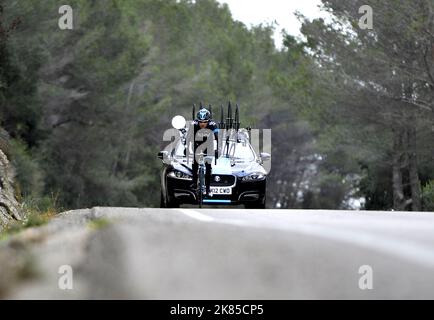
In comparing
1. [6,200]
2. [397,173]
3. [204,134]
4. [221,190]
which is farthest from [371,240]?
[397,173]

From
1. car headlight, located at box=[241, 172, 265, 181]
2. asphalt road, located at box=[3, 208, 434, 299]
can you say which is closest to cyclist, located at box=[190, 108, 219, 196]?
car headlight, located at box=[241, 172, 265, 181]

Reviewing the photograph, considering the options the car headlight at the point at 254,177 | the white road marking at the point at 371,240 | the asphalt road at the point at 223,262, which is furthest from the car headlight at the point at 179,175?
the asphalt road at the point at 223,262

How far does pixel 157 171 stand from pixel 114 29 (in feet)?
41.5

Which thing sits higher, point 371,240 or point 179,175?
point 371,240

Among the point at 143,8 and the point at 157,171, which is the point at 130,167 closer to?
the point at 157,171

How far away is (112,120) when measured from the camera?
49.9m

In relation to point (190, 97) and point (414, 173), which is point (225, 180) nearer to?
point (414, 173)

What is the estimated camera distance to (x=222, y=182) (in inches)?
691

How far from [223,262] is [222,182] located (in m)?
10.7

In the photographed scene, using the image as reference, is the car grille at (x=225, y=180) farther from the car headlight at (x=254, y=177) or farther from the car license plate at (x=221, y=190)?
the car headlight at (x=254, y=177)

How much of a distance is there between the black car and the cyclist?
7.1 inches

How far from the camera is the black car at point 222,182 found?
57.6 feet

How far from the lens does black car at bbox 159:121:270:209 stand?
57.6 ft

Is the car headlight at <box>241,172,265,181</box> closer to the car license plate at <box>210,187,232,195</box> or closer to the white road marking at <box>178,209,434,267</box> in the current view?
the car license plate at <box>210,187,232,195</box>
